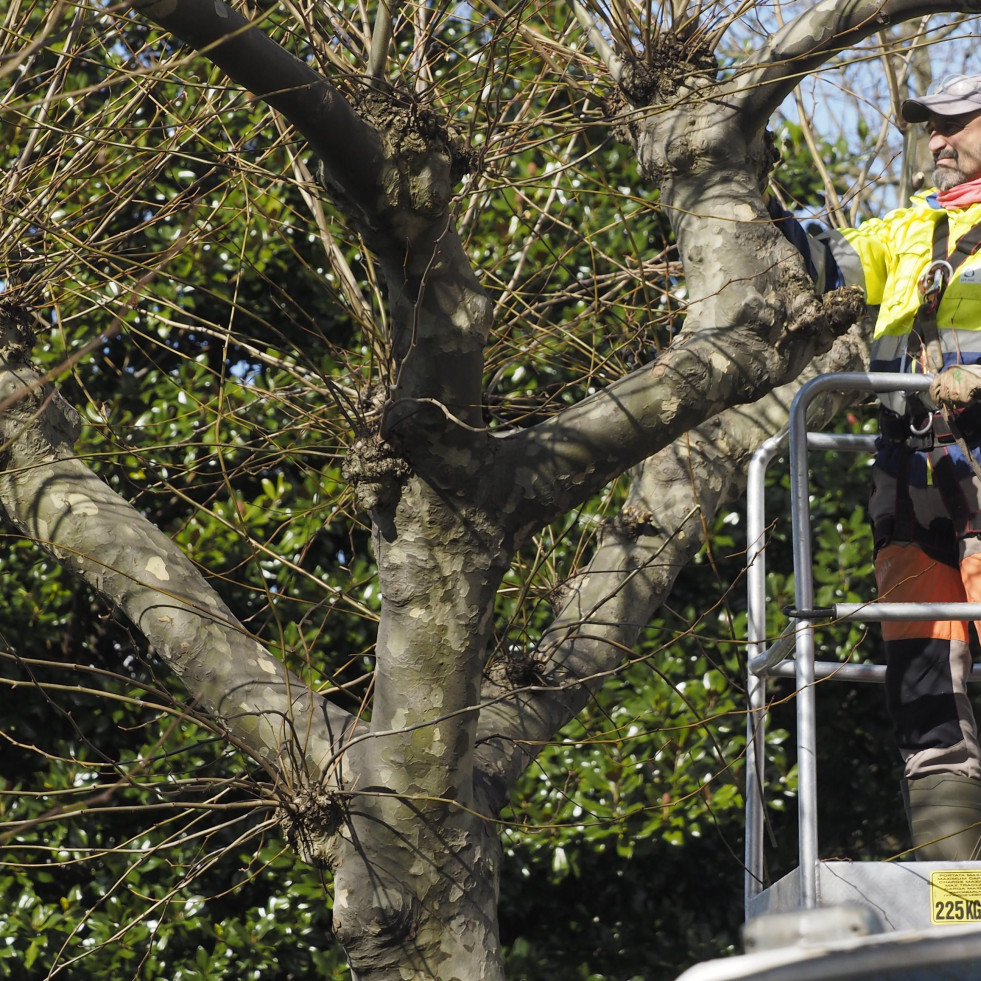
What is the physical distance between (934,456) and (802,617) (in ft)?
2.59

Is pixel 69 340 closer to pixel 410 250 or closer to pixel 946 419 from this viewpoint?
pixel 410 250

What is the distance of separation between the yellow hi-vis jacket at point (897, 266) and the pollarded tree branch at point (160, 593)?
1.55m

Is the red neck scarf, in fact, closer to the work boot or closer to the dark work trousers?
the dark work trousers

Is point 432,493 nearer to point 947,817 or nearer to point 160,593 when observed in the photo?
point 160,593

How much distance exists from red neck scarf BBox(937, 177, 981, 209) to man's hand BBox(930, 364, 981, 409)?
0.58 meters

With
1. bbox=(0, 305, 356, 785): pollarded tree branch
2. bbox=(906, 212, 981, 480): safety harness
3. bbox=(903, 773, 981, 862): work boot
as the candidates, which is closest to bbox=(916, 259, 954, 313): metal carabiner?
bbox=(906, 212, 981, 480): safety harness

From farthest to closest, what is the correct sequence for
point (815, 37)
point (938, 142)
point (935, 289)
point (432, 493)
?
point (938, 142) < point (815, 37) < point (935, 289) < point (432, 493)

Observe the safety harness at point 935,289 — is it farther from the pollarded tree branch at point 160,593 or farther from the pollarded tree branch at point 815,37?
the pollarded tree branch at point 160,593

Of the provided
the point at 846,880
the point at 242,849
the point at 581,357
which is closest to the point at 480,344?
the point at 846,880

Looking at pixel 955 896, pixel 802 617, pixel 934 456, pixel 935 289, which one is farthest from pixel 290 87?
pixel 955 896

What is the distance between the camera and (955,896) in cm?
233

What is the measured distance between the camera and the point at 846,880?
2330 mm

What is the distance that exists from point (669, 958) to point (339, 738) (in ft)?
9.30

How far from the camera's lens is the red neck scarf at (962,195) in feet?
10.3
